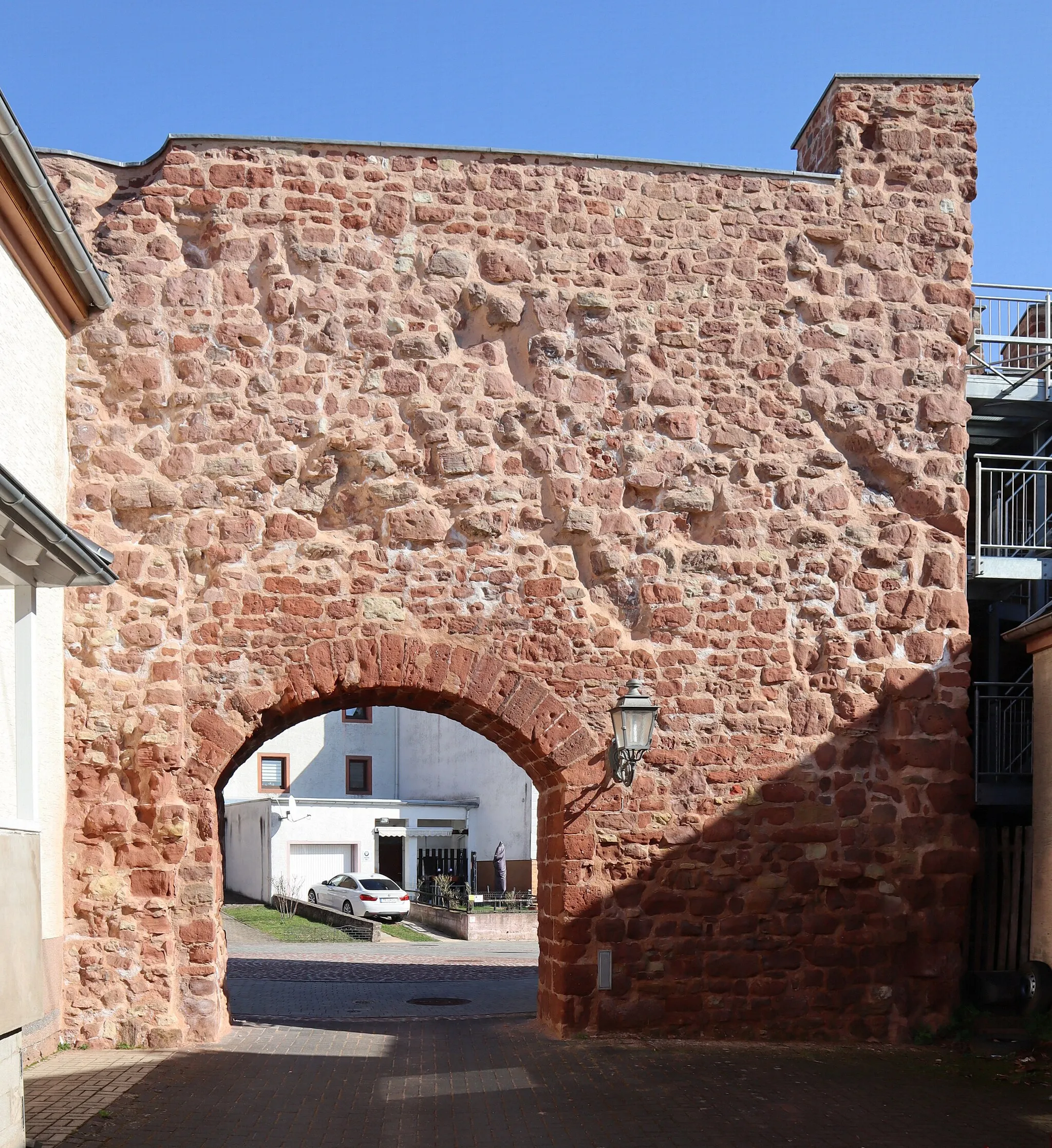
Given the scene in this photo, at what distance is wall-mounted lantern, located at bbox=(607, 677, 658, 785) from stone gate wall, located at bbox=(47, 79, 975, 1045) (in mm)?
172

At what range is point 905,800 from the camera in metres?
9.51

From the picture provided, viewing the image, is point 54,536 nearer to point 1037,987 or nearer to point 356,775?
point 1037,987

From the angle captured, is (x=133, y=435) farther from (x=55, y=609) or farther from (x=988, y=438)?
(x=988, y=438)

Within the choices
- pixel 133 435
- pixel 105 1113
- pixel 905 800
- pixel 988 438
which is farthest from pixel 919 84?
pixel 105 1113

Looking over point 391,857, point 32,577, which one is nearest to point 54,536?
point 32,577

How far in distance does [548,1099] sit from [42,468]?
508 cm

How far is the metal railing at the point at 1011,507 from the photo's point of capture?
1049cm

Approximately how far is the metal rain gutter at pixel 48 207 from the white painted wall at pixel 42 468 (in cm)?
34

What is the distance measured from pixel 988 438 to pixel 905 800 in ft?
12.4

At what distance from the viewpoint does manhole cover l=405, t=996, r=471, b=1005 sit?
1195 cm

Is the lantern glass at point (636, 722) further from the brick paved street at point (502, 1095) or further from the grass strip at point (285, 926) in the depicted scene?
the grass strip at point (285, 926)

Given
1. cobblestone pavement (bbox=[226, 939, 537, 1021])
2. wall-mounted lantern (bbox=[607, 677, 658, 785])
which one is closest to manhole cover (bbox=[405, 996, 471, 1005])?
cobblestone pavement (bbox=[226, 939, 537, 1021])

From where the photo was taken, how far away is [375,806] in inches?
1214

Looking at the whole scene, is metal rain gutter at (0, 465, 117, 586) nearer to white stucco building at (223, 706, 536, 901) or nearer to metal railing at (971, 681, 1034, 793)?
metal railing at (971, 681, 1034, 793)
